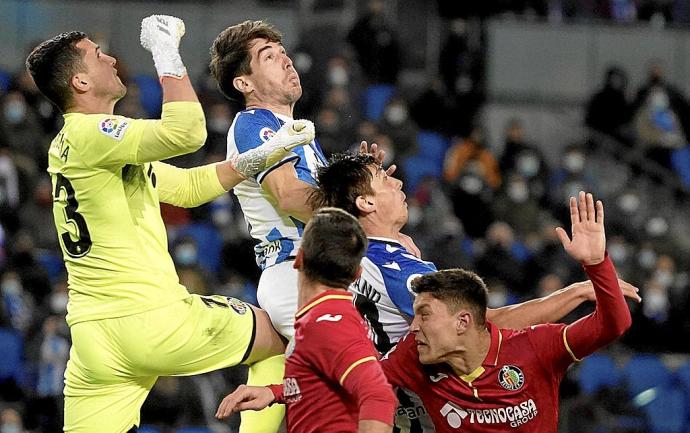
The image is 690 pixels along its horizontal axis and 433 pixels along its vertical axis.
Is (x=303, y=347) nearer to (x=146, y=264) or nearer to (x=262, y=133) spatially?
(x=146, y=264)

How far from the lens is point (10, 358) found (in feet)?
37.7

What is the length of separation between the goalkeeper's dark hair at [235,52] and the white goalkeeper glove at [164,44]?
3.05 feet

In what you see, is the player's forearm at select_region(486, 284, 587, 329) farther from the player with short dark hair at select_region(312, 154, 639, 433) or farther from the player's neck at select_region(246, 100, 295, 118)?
the player's neck at select_region(246, 100, 295, 118)

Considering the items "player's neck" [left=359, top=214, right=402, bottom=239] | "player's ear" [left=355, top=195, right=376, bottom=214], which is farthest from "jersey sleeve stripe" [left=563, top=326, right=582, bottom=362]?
"player's ear" [left=355, top=195, right=376, bottom=214]

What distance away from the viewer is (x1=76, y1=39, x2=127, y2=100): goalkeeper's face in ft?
17.9

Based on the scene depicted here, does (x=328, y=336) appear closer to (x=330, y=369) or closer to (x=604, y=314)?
(x=330, y=369)

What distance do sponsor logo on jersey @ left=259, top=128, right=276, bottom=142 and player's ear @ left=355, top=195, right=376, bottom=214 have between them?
494 mm

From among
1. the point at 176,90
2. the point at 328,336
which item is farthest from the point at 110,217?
the point at 328,336

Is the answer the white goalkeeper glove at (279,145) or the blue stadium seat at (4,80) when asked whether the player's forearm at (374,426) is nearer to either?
the white goalkeeper glove at (279,145)

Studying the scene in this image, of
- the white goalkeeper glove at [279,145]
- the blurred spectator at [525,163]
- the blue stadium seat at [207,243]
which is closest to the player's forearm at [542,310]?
the white goalkeeper glove at [279,145]

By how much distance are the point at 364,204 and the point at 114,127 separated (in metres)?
1.18

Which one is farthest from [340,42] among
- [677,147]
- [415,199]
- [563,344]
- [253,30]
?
[563,344]

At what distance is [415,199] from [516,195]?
1727mm

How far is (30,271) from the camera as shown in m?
12.2
